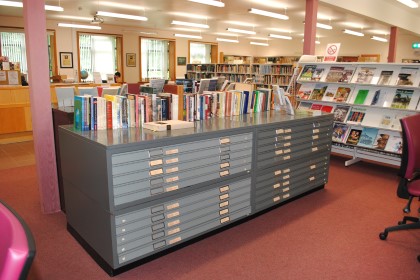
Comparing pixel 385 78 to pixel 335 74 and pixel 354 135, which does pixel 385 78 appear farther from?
pixel 354 135

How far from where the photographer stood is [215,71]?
11891mm

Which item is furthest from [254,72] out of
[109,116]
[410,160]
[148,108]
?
[109,116]

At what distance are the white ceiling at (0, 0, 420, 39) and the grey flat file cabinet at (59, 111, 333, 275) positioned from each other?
5027 millimetres

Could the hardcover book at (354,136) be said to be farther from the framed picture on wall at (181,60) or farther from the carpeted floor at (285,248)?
the framed picture on wall at (181,60)

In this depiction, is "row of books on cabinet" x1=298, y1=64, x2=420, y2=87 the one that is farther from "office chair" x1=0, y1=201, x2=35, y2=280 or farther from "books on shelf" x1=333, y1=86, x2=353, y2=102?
"office chair" x1=0, y1=201, x2=35, y2=280

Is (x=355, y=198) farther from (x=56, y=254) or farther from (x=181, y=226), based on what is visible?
(x=56, y=254)

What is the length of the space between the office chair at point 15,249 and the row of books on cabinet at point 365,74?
16.4 feet

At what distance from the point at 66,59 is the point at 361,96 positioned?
10.1m

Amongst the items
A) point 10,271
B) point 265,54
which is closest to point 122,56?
point 265,54

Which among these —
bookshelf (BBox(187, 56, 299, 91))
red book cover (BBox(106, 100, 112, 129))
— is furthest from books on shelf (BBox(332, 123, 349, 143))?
bookshelf (BBox(187, 56, 299, 91))

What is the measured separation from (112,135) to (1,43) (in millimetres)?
10513

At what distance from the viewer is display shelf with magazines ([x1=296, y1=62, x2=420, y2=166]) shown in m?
4.68

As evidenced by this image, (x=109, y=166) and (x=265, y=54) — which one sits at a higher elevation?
(x=265, y=54)

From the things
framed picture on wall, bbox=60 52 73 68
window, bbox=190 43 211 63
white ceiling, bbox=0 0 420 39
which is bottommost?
framed picture on wall, bbox=60 52 73 68
